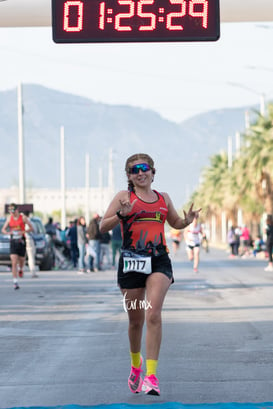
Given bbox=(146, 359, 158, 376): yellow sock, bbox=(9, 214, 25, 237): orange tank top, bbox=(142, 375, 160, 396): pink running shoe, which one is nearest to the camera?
bbox=(142, 375, 160, 396): pink running shoe

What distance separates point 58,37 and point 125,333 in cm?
410

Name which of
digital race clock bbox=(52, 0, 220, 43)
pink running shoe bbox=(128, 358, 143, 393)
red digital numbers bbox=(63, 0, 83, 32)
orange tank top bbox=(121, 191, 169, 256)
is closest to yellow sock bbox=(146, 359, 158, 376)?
pink running shoe bbox=(128, 358, 143, 393)

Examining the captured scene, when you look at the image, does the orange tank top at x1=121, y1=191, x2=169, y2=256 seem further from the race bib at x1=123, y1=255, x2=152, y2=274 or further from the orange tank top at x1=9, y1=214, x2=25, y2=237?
the orange tank top at x1=9, y1=214, x2=25, y2=237

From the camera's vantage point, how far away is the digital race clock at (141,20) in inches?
567

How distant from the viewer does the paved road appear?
28.2 ft

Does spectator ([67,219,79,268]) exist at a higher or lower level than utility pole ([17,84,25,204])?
lower

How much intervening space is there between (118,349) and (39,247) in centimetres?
2197

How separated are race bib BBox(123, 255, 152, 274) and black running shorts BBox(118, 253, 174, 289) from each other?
2.4 inches

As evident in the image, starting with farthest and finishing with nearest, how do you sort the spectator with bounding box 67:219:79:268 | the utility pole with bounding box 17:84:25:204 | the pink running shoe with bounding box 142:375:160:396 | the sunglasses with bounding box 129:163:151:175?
the utility pole with bounding box 17:84:25:204 → the spectator with bounding box 67:219:79:268 → the sunglasses with bounding box 129:163:151:175 → the pink running shoe with bounding box 142:375:160:396

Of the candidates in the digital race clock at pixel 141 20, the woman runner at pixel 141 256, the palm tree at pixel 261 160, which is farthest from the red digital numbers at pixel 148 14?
the palm tree at pixel 261 160

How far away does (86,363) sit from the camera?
1045 cm

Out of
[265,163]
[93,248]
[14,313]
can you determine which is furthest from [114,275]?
[265,163]

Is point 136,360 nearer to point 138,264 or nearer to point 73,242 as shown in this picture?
point 138,264

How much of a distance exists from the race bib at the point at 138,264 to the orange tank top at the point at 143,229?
0.06 meters
